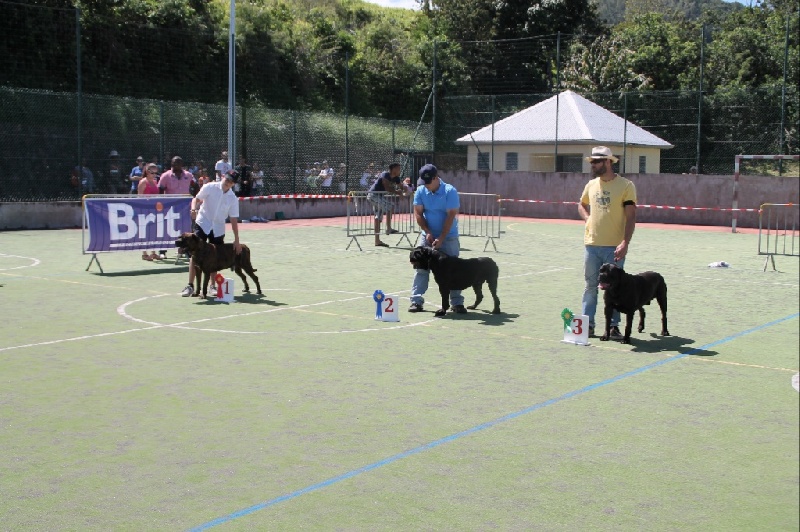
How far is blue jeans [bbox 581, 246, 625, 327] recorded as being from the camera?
1028cm

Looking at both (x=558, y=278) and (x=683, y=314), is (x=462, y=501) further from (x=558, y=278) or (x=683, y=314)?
(x=558, y=278)

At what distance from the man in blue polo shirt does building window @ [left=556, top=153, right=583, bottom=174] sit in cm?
2711

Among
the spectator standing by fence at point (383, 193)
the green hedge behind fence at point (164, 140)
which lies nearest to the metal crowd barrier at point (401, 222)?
the spectator standing by fence at point (383, 193)

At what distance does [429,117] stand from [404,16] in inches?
2267

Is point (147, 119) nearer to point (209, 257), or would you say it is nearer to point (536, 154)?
point (536, 154)

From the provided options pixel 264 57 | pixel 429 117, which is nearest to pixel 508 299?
pixel 429 117

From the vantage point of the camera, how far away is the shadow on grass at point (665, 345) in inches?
392

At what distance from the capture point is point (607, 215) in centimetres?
1020

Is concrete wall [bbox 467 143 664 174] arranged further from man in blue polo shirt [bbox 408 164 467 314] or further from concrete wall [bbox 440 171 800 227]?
man in blue polo shirt [bbox 408 164 467 314]

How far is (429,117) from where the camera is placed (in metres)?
39.6

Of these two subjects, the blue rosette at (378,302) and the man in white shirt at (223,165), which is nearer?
the blue rosette at (378,302)

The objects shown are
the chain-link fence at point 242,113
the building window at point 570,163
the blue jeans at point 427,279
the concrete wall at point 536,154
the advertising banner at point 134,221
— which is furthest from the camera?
the building window at point 570,163

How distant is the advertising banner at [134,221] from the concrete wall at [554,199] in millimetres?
8967

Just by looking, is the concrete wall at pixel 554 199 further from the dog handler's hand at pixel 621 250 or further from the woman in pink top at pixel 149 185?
the dog handler's hand at pixel 621 250
